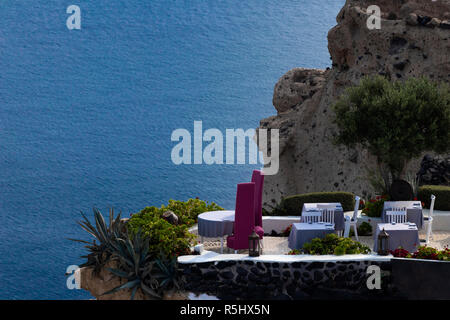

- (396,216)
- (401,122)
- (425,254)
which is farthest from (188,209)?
(401,122)

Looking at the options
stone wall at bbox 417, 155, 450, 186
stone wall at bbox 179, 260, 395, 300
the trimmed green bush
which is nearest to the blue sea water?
stone wall at bbox 417, 155, 450, 186

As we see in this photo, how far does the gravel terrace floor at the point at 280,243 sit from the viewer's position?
15.8 m

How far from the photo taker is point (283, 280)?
13930 mm

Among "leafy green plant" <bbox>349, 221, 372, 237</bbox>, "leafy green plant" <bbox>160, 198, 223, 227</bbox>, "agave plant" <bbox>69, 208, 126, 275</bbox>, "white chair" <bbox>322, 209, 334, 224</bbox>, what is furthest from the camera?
"leafy green plant" <bbox>349, 221, 372, 237</bbox>

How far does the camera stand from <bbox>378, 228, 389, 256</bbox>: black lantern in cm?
1416

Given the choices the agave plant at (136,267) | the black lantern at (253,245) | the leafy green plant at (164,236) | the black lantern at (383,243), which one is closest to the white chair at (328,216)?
the black lantern at (383,243)

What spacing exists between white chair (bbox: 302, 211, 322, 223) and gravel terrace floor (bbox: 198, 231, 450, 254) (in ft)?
2.80

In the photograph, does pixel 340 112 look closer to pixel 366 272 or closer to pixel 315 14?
pixel 366 272

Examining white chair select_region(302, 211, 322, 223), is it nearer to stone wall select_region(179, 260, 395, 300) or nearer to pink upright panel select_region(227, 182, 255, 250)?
pink upright panel select_region(227, 182, 255, 250)

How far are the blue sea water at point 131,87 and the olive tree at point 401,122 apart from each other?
2275 cm

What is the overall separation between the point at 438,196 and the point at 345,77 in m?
11.8

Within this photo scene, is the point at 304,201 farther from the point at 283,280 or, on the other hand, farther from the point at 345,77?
the point at 345,77

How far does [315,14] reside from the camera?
151 feet
